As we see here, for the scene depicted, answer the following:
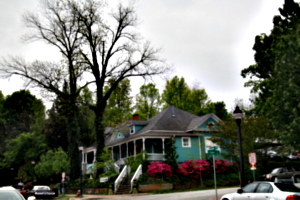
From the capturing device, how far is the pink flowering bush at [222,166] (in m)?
36.3

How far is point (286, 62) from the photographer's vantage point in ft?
81.8

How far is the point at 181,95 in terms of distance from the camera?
6919 cm

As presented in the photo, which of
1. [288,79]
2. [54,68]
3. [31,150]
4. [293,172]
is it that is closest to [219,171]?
[293,172]

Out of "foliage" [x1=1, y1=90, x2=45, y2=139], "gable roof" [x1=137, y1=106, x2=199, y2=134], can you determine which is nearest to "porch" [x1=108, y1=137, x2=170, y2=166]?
"gable roof" [x1=137, y1=106, x2=199, y2=134]

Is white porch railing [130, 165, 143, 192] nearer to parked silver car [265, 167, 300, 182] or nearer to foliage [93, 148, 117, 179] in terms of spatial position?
foliage [93, 148, 117, 179]

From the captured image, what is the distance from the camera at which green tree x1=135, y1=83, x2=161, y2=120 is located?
7231 centimetres

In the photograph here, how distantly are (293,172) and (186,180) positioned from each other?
989 cm

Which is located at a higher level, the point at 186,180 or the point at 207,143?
the point at 207,143

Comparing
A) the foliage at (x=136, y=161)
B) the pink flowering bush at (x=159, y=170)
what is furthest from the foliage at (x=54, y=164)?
the pink flowering bush at (x=159, y=170)

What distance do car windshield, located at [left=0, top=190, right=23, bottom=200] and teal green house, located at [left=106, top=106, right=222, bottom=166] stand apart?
28.6 m

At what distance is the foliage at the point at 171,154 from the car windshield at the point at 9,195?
26.9 metres

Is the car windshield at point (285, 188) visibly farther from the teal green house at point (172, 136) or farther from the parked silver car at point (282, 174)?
the teal green house at point (172, 136)

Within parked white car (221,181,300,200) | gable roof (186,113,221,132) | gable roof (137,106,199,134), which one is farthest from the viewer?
gable roof (137,106,199,134)

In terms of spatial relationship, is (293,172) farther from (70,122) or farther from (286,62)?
(70,122)
